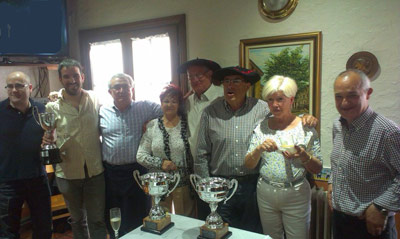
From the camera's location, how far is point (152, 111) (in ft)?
7.83

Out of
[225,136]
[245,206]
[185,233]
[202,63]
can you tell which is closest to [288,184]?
[245,206]

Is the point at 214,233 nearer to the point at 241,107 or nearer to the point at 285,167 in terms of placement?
the point at 285,167

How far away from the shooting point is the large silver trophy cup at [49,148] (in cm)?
207

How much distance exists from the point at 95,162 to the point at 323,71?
1.92 meters

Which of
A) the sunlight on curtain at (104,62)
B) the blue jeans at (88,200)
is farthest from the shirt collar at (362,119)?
the sunlight on curtain at (104,62)

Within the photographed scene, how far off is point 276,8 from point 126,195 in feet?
6.30

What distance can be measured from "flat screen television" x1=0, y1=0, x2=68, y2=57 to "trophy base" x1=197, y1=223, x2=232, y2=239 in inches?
107

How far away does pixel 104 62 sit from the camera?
11.1 ft

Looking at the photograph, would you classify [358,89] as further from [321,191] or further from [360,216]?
[321,191]

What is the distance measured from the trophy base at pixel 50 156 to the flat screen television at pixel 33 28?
1547mm

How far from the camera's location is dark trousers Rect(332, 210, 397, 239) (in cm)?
152

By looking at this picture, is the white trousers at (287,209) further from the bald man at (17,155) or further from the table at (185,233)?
the bald man at (17,155)

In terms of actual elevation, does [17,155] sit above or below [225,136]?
below

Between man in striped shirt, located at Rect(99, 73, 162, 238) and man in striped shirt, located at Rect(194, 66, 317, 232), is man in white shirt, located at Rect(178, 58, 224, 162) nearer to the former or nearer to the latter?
man in striped shirt, located at Rect(194, 66, 317, 232)
